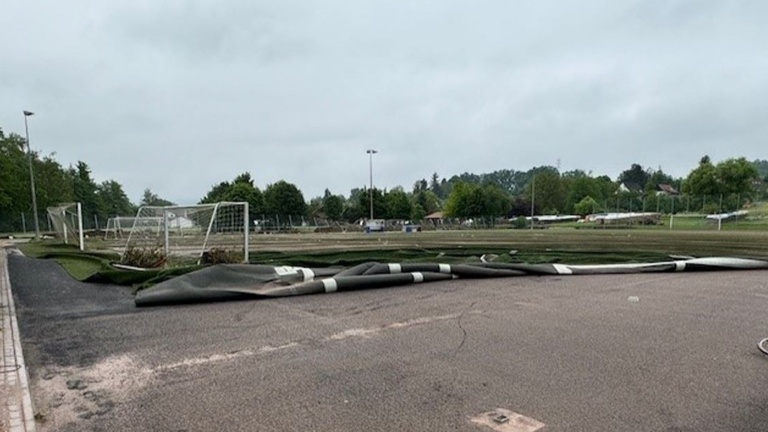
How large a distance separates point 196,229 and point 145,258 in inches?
77.9

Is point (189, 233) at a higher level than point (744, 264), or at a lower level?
higher

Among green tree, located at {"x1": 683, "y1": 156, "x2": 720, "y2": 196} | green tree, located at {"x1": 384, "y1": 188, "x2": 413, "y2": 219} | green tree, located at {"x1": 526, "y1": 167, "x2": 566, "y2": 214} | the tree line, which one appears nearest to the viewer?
the tree line

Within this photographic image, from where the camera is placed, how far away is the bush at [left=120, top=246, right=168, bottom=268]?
9.53m

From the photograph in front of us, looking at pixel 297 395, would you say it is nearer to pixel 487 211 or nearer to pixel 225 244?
pixel 225 244

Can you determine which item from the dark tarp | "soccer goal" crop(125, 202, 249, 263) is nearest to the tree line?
"soccer goal" crop(125, 202, 249, 263)

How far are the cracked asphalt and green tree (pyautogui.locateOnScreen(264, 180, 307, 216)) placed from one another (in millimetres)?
50803

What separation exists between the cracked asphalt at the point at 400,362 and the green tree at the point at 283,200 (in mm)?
50803

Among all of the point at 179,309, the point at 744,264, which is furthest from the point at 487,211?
the point at 179,309

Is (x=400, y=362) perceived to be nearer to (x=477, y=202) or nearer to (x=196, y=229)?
(x=196, y=229)

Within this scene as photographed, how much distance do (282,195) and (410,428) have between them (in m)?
55.7

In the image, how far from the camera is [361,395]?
9.36 feet

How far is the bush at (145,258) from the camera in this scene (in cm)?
953

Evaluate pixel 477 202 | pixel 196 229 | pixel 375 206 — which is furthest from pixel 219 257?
pixel 477 202

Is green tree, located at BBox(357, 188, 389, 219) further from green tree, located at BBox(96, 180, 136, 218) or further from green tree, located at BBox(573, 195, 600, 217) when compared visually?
green tree, located at BBox(96, 180, 136, 218)
